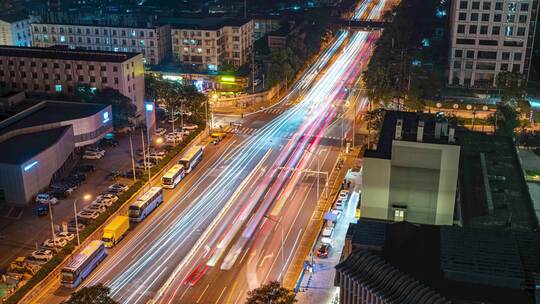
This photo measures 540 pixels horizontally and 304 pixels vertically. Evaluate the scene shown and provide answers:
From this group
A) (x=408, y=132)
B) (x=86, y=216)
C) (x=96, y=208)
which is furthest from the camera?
(x=96, y=208)

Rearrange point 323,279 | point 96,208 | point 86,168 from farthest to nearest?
point 86,168 → point 96,208 → point 323,279

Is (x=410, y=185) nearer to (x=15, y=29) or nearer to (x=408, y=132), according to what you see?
(x=408, y=132)

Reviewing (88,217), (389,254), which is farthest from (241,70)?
(389,254)

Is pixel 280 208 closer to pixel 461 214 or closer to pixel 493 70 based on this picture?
pixel 461 214

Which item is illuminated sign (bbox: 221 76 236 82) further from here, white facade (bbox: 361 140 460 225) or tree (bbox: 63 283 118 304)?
tree (bbox: 63 283 118 304)

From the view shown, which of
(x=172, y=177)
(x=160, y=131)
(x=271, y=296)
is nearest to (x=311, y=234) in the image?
(x=172, y=177)

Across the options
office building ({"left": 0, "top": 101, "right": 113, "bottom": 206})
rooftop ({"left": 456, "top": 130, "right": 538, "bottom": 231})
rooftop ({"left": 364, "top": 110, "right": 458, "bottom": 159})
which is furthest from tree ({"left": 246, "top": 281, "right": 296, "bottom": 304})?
office building ({"left": 0, "top": 101, "right": 113, "bottom": 206})
